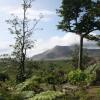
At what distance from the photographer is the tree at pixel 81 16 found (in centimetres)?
3759

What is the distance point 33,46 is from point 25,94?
17.2m

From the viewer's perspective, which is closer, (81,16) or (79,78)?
(79,78)

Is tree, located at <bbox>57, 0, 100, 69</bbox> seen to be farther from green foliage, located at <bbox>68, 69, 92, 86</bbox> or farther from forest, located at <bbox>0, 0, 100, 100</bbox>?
green foliage, located at <bbox>68, 69, 92, 86</bbox>

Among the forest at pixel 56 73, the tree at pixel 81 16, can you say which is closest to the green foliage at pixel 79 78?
the forest at pixel 56 73

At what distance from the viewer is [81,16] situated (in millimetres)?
38406

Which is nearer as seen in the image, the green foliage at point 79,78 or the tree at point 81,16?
the green foliage at point 79,78

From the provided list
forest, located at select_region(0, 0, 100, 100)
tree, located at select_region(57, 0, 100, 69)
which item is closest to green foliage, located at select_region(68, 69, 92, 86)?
forest, located at select_region(0, 0, 100, 100)

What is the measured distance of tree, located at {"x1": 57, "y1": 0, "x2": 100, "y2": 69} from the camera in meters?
37.6

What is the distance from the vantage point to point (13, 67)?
30109mm

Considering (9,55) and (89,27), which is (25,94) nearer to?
(9,55)

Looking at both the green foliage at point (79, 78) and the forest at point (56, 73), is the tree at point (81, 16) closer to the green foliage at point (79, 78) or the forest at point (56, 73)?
the forest at point (56, 73)

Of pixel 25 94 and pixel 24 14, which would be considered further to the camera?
pixel 24 14

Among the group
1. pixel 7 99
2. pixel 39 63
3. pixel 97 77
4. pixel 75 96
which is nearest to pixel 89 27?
pixel 39 63

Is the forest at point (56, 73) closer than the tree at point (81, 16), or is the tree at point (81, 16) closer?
the forest at point (56, 73)
